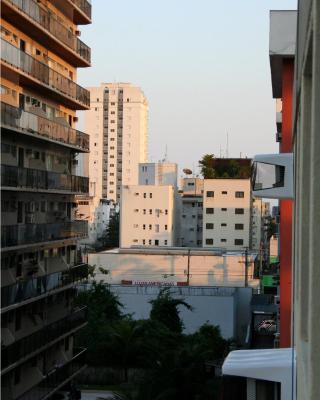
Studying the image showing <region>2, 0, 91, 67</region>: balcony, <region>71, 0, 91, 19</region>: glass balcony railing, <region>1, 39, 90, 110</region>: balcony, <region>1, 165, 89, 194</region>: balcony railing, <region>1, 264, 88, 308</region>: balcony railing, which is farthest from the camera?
<region>71, 0, 91, 19</region>: glass balcony railing

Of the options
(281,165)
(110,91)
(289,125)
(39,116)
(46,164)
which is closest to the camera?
(281,165)

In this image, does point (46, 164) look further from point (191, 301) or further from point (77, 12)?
point (191, 301)

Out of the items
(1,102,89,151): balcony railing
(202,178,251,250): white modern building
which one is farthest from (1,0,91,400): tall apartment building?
(202,178,251,250): white modern building

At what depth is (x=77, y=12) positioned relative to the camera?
969 inches

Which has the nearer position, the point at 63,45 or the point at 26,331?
the point at 26,331

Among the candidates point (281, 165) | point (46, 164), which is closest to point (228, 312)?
point (46, 164)

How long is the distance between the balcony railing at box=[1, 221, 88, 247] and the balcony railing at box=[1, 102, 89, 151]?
2389 millimetres

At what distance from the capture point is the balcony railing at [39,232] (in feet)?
60.1

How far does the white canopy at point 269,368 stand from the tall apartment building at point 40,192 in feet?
43.8

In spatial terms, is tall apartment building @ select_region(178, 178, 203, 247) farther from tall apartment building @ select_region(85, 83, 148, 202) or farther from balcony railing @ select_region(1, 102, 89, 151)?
balcony railing @ select_region(1, 102, 89, 151)

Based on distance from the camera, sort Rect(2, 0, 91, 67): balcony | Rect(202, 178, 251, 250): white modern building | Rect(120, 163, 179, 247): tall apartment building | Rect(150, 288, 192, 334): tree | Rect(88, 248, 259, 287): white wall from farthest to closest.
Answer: Rect(120, 163, 179, 247): tall apartment building → Rect(202, 178, 251, 250): white modern building → Rect(88, 248, 259, 287): white wall → Rect(150, 288, 192, 334): tree → Rect(2, 0, 91, 67): balcony

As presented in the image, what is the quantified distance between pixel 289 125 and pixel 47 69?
10.4m

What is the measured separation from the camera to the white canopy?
4.84 meters

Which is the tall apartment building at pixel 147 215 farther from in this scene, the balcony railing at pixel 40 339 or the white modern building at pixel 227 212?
the balcony railing at pixel 40 339
